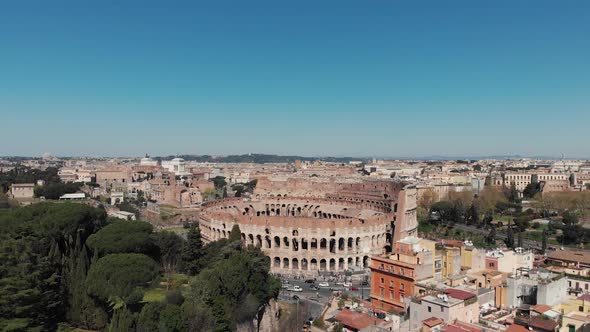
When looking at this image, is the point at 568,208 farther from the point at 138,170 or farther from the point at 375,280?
the point at 138,170

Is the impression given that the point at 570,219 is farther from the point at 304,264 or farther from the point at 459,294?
the point at 459,294

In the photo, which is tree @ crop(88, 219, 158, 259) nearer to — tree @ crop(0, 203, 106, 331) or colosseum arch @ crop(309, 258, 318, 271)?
tree @ crop(0, 203, 106, 331)

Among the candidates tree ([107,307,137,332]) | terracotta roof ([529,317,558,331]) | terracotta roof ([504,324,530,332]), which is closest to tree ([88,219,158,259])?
tree ([107,307,137,332])

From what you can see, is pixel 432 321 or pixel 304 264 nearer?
pixel 432 321

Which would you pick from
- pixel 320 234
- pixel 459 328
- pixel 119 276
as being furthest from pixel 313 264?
pixel 459 328

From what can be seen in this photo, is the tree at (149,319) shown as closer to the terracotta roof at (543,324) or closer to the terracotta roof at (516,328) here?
the terracotta roof at (516,328)

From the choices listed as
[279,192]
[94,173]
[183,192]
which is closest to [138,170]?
[94,173]
